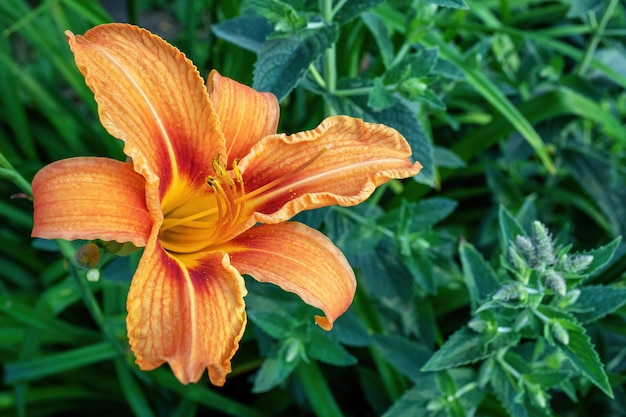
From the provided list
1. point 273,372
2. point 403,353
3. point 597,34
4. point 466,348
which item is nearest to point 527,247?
point 466,348

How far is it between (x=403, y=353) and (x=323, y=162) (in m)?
0.64

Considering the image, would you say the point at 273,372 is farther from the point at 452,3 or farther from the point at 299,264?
the point at 452,3

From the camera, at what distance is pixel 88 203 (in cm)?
79

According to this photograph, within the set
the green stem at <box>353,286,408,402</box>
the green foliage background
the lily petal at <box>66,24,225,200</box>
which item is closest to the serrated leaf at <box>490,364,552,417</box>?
the green foliage background

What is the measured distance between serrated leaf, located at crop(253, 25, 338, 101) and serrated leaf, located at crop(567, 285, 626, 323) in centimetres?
64

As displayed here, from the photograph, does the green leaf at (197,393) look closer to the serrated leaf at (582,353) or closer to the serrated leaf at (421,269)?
the serrated leaf at (421,269)

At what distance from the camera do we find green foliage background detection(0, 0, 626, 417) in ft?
3.93

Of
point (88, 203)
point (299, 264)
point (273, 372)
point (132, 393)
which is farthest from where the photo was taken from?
point (132, 393)

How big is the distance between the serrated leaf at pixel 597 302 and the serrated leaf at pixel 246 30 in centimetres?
78

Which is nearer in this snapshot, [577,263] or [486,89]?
[577,263]

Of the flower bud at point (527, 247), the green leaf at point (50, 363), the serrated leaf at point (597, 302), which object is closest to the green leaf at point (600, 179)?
the serrated leaf at point (597, 302)

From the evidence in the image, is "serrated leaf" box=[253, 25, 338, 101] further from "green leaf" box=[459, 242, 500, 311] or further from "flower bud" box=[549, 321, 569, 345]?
"flower bud" box=[549, 321, 569, 345]

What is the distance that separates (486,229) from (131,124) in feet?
3.98

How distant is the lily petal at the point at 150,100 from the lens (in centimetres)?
84
